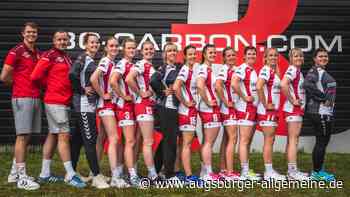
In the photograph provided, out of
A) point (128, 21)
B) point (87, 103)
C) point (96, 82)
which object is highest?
point (128, 21)

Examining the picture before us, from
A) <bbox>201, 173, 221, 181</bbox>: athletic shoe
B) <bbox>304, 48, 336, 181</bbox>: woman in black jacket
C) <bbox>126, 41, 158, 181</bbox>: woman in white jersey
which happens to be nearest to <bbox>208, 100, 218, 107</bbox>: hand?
<bbox>126, 41, 158, 181</bbox>: woman in white jersey

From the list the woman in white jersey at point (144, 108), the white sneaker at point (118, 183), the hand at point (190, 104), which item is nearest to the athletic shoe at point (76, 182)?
the white sneaker at point (118, 183)

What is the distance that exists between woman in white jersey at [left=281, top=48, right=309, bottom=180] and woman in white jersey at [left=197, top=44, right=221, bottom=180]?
900mm

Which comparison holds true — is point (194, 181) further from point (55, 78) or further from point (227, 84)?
point (55, 78)

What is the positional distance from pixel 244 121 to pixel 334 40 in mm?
3877

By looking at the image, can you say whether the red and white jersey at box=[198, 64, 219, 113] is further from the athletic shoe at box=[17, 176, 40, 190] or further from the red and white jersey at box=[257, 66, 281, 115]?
the athletic shoe at box=[17, 176, 40, 190]

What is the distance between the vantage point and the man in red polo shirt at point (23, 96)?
219 inches

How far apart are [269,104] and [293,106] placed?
33 cm

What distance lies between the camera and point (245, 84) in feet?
20.3

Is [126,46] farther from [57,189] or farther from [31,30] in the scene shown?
[57,189]

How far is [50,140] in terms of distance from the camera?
19.3ft

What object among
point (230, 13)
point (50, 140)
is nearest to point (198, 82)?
point (50, 140)

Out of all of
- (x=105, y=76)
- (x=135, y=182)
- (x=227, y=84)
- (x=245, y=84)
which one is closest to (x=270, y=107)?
(x=245, y=84)

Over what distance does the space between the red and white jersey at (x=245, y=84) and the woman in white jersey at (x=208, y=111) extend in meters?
0.32
